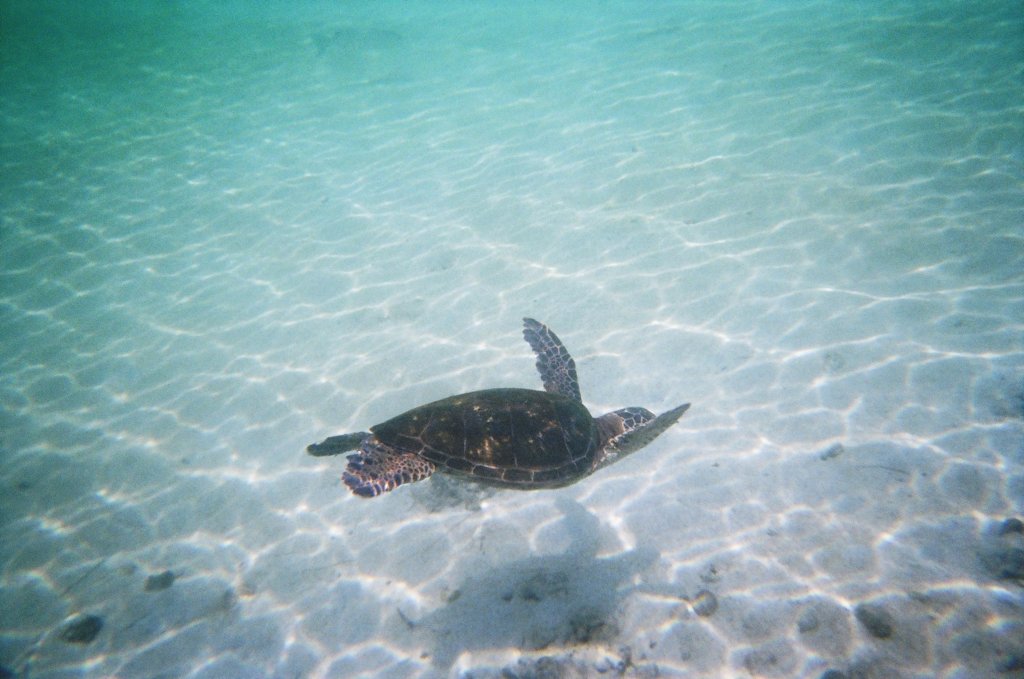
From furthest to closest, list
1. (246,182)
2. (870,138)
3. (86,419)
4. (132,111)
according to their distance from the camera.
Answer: (132,111)
(246,182)
(870,138)
(86,419)

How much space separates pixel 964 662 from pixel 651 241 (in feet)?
22.3

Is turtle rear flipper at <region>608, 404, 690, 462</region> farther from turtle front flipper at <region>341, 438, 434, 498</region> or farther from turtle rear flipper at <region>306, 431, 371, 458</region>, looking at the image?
turtle rear flipper at <region>306, 431, 371, 458</region>

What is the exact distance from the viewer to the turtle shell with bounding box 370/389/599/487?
4.00m

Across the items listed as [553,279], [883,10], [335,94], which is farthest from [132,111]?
[883,10]

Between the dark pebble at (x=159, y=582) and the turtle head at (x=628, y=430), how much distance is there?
5259mm

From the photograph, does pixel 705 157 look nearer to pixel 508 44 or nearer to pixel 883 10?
pixel 883 10

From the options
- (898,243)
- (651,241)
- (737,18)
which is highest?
(737,18)

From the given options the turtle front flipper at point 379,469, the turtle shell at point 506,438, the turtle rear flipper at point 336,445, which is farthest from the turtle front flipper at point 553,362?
the turtle rear flipper at point 336,445

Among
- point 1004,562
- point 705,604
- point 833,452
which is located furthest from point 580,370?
point 1004,562

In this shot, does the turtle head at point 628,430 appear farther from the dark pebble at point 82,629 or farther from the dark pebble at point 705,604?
the dark pebble at point 82,629

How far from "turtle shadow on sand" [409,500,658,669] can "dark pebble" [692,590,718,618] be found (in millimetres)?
496

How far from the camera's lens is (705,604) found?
12.8 feet

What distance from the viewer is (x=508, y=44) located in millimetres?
24141

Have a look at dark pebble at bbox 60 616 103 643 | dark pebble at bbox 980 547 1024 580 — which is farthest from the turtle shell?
dark pebble at bbox 60 616 103 643
